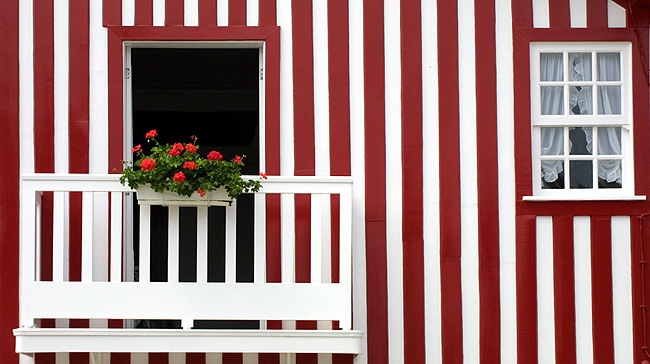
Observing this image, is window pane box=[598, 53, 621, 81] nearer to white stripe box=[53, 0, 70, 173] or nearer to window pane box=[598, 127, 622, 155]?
window pane box=[598, 127, 622, 155]

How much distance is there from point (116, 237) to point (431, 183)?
2.37m

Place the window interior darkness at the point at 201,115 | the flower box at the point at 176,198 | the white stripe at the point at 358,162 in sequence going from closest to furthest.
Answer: the flower box at the point at 176,198
the white stripe at the point at 358,162
the window interior darkness at the point at 201,115

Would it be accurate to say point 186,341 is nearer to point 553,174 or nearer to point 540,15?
point 553,174

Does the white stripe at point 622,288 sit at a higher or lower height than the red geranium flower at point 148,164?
lower

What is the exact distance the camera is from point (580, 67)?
9.04 meters

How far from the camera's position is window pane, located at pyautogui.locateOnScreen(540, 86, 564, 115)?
902 cm

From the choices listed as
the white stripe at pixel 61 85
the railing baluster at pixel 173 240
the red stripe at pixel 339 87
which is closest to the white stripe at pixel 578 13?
the red stripe at pixel 339 87

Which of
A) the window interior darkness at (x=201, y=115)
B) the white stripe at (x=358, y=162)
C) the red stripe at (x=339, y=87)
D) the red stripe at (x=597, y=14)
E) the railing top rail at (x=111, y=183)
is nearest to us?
the railing top rail at (x=111, y=183)

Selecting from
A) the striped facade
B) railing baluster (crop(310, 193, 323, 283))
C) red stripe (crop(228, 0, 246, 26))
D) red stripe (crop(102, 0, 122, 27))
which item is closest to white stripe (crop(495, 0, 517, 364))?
the striped facade

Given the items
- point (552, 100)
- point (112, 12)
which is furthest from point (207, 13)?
point (552, 100)

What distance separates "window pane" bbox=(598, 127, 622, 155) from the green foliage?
110 inches

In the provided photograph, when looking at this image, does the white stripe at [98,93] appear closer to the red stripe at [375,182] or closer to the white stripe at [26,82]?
the white stripe at [26,82]

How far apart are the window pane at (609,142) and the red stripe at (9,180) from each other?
4395 millimetres

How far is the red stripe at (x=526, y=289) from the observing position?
8781mm
